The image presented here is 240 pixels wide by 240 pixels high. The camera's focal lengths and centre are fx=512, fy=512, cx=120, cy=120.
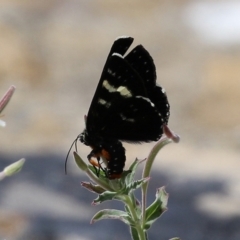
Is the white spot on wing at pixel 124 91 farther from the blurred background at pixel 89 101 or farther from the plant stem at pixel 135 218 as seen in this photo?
the blurred background at pixel 89 101

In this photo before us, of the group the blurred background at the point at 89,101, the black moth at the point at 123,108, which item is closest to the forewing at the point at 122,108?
the black moth at the point at 123,108

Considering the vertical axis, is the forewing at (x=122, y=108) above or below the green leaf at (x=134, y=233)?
above

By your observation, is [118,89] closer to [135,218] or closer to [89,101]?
[135,218]

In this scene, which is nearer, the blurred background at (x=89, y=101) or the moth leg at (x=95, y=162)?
the moth leg at (x=95, y=162)

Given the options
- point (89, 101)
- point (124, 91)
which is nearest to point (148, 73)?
point (124, 91)

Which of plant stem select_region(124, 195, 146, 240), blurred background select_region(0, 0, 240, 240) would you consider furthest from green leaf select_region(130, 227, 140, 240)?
blurred background select_region(0, 0, 240, 240)

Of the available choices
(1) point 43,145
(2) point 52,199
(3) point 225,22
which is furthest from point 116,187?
(3) point 225,22

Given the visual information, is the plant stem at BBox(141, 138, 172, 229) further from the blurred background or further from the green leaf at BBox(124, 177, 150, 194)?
the blurred background
